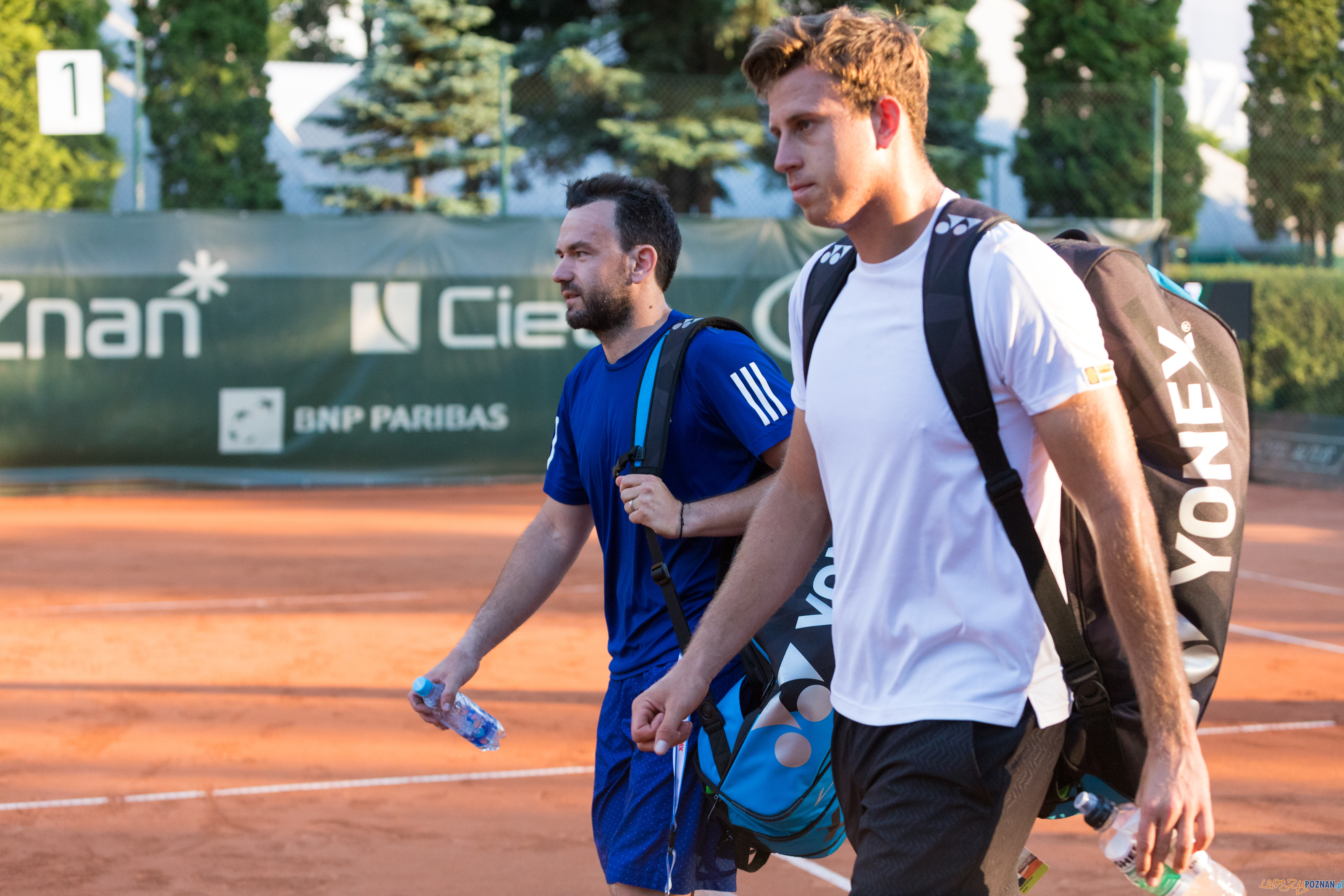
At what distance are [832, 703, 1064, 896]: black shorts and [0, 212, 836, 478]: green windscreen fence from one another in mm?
11956

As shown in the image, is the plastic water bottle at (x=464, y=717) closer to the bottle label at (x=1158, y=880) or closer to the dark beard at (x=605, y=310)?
the dark beard at (x=605, y=310)

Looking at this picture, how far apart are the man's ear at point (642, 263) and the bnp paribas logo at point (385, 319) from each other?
35.5ft

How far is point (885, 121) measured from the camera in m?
2.15

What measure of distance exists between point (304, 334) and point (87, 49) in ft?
18.8

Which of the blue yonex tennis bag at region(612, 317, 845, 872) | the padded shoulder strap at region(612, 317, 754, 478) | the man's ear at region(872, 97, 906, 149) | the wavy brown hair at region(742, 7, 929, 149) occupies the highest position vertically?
the wavy brown hair at region(742, 7, 929, 149)

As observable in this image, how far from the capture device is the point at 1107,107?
21.3 metres

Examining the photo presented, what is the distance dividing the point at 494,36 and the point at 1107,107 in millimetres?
9775

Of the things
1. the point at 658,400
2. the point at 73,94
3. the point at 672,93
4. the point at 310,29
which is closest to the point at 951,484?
the point at 658,400

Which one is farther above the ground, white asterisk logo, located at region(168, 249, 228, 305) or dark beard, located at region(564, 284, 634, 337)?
dark beard, located at region(564, 284, 634, 337)

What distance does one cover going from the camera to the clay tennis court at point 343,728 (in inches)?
166

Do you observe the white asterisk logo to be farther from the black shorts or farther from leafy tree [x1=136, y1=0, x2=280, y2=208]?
the black shorts

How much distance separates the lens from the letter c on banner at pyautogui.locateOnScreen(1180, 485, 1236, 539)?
206 centimetres

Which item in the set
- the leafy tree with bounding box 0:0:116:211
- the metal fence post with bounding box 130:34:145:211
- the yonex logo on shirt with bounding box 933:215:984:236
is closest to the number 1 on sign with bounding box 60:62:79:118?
the metal fence post with bounding box 130:34:145:211

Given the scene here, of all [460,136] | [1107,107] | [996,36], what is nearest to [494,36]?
[460,136]
